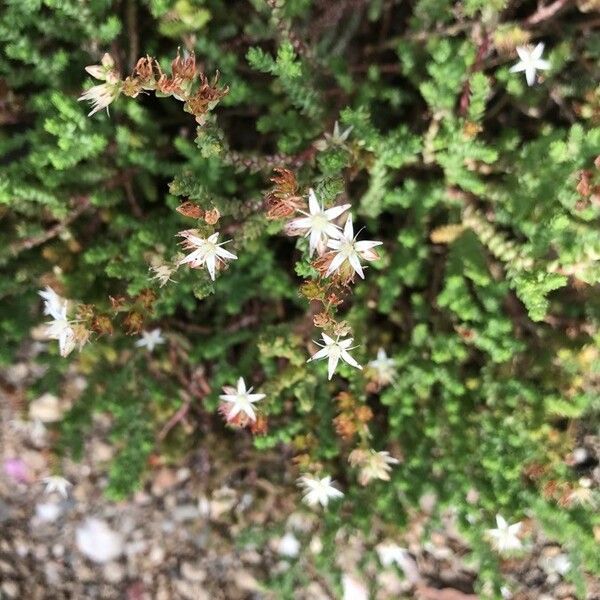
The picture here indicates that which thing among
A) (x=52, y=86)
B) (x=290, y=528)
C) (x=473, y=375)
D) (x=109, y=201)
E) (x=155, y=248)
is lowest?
Answer: (x=290, y=528)

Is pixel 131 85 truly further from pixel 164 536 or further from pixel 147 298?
pixel 164 536

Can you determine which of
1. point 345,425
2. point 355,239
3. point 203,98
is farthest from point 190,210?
point 345,425

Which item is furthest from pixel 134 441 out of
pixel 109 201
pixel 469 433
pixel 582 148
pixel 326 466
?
pixel 582 148

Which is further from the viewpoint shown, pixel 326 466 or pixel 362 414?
pixel 326 466

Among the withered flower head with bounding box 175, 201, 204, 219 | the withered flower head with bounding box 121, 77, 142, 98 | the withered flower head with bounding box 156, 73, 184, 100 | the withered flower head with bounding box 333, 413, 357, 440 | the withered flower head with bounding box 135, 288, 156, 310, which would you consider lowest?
the withered flower head with bounding box 333, 413, 357, 440

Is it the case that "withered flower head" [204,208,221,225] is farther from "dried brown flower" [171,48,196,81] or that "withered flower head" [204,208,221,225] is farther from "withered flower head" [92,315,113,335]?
"withered flower head" [92,315,113,335]

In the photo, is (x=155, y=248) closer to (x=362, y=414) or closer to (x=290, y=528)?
(x=362, y=414)

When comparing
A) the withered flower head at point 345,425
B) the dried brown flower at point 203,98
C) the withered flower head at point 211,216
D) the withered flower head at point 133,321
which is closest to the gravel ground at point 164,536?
the withered flower head at point 345,425

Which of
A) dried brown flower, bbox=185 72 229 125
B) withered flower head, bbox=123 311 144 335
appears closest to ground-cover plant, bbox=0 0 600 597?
withered flower head, bbox=123 311 144 335

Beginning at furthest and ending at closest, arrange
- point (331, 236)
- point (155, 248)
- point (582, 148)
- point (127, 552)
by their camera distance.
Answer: point (127, 552) < point (155, 248) < point (582, 148) < point (331, 236)
